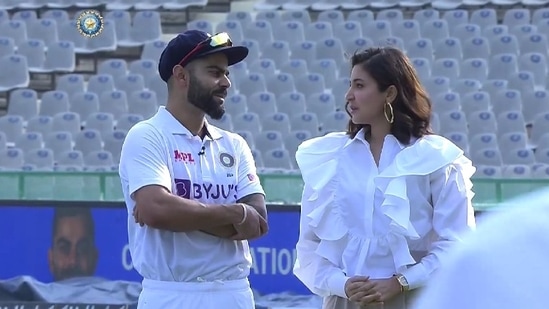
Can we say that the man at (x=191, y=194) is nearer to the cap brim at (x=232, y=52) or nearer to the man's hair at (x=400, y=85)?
the cap brim at (x=232, y=52)

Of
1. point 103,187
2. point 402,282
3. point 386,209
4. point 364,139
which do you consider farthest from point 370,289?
point 103,187

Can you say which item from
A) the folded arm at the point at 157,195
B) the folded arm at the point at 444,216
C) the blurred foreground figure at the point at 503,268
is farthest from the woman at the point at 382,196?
the blurred foreground figure at the point at 503,268

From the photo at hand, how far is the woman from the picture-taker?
315 centimetres

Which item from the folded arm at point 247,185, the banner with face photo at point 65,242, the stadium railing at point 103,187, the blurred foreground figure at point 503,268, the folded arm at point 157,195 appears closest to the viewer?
the blurred foreground figure at point 503,268

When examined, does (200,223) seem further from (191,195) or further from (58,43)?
(58,43)

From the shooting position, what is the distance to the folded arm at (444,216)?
10.3 feet

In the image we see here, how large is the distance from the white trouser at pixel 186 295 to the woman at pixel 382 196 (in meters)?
0.29

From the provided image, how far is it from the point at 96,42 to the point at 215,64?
40.2ft

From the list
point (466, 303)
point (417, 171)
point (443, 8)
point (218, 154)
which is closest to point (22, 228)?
point (218, 154)

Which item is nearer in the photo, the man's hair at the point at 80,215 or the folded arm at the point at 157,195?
the folded arm at the point at 157,195

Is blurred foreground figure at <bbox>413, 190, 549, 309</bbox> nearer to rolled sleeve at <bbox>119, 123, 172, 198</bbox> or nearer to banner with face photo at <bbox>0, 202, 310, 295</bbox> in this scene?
rolled sleeve at <bbox>119, 123, 172, 198</bbox>

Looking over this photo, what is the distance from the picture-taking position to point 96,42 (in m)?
15.3

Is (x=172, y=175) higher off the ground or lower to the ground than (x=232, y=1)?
lower

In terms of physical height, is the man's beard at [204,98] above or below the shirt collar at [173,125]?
above
